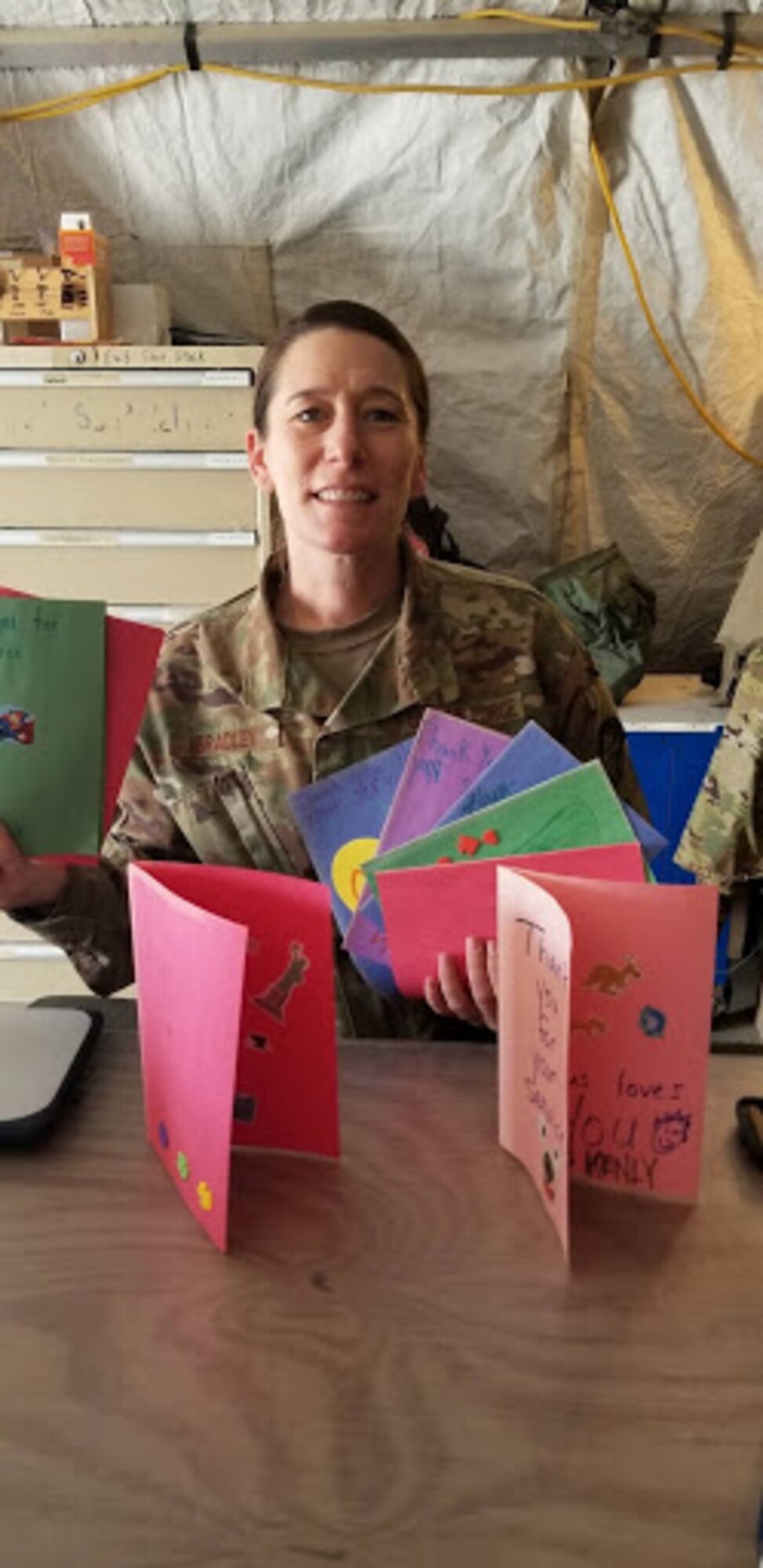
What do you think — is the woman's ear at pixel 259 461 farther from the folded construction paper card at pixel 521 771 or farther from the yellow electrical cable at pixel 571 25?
the yellow electrical cable at pixel 571 25

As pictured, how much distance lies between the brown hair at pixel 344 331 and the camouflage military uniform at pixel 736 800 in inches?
40.6

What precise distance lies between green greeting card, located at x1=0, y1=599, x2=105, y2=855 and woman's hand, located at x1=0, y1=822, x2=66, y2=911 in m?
0.03

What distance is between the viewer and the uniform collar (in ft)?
3.86

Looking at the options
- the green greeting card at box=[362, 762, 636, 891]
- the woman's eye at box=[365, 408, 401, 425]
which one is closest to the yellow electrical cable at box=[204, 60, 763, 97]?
the woman's eye at box=[365, 408, 401, 425]

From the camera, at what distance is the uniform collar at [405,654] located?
1178 millimetres

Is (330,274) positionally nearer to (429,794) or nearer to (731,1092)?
(429,794)

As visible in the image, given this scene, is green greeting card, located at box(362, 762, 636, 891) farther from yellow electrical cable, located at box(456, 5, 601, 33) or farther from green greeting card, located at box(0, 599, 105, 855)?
yellow electrical cable, located at box(456, 5, 601, 33)

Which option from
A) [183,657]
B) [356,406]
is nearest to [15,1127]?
[183,657]

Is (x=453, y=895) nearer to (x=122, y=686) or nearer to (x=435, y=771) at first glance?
(x=435, y=771)

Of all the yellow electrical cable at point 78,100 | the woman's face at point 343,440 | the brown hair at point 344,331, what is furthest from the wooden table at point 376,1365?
the yellow electrical cable at point 78,100

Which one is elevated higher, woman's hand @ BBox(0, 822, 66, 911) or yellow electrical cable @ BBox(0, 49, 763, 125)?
yellow electrical cable @ BBox(0, 49, 763, 125)

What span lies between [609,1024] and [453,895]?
0.14m

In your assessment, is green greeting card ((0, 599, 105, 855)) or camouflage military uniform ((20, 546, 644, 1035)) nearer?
green greeting card ((0, 599, 105, 855))

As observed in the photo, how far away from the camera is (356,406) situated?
115 cm
